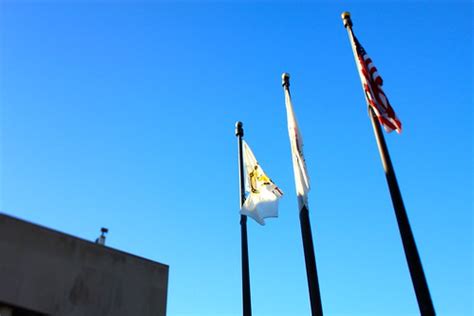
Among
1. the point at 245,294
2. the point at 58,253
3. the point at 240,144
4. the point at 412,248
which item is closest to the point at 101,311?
the point at 58,253

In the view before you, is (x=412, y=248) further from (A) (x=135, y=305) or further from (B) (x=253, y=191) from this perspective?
(A) (x=135, y=305)

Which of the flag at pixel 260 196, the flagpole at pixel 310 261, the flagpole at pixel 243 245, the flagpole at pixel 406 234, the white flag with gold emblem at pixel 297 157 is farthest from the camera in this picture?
the flag at pixel 260 196

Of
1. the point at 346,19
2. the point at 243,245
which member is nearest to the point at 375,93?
the point at 346,19

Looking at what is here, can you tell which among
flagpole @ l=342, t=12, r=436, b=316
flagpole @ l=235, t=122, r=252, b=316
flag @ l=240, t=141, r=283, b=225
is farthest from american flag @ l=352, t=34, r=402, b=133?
flagpole @ l=235, t=122, r=252, b=316

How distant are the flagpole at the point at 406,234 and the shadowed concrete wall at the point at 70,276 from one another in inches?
381

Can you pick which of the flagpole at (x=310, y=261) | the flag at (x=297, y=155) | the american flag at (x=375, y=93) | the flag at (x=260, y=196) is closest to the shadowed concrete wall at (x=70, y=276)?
the flag at (x=260, y=196)

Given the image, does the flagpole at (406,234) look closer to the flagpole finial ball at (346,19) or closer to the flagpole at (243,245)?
A: the flagpole finial ball at (346,19)

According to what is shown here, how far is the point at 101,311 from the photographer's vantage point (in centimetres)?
1467

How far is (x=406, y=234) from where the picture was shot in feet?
27.1

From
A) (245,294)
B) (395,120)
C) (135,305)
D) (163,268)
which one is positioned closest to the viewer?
(395,120)

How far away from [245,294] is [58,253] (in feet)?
19.8

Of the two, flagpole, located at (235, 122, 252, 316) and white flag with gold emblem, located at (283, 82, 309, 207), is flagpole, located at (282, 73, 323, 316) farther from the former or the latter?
flagpole, located at (235, 122, 252, 316)

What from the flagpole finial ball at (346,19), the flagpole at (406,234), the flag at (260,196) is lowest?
the flagpole at (406,234)

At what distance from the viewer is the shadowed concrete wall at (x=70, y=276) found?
44.3 feet
